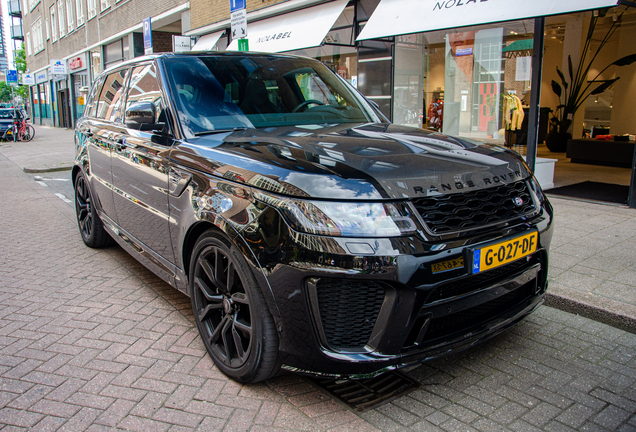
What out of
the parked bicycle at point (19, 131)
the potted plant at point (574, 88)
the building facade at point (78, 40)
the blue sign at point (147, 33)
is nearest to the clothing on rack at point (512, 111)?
the potted plant at point (574, 88)

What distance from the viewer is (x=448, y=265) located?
2209mm

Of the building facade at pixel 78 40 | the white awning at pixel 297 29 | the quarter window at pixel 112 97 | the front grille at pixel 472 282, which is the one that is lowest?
the front grille at pixel 472 282

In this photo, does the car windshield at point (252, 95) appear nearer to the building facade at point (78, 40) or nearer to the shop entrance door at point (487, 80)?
the shop entrance door at point (487, 80)

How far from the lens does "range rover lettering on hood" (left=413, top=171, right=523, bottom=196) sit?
2260 millimetres

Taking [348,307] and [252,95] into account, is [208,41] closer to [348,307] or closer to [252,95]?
[252,95]

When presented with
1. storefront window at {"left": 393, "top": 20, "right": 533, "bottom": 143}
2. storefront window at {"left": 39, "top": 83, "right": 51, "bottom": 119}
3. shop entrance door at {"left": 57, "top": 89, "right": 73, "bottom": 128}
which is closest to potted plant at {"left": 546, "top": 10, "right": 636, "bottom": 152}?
storefront window at {"left": 393, "top": 20, "right": 533, "bottom": 143}

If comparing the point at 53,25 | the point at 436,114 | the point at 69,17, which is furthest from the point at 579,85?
the point at 53,25

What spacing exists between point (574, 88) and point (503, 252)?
1456 centimetres

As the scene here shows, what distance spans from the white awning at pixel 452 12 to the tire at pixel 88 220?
6.02 meters

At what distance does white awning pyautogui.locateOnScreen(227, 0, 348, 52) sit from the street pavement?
27.1ft

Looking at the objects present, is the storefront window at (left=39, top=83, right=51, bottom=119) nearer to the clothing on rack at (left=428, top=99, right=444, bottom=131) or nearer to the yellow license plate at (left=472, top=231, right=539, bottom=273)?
the clothing on rack at (left=428, top=99, right=444, bottom=131)

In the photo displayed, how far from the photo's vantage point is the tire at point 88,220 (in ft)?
17.2

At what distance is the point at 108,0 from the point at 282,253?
29.4 m

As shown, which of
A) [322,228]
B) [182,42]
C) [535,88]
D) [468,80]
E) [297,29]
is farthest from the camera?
[297,29]
